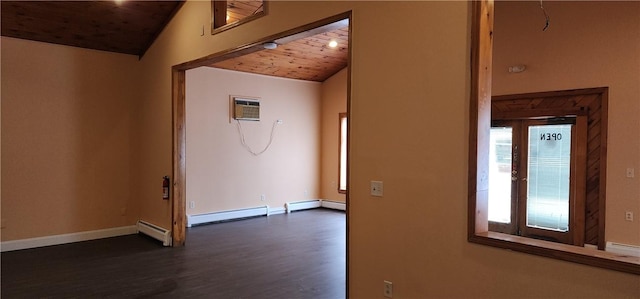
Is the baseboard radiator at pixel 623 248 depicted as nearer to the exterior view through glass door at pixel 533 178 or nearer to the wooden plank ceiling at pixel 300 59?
the exterior view through glass door at pixel 533 178

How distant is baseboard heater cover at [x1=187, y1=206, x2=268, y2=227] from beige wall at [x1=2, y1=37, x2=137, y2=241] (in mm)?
991

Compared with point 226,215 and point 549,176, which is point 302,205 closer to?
point 226,215

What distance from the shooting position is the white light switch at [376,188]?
2928mm

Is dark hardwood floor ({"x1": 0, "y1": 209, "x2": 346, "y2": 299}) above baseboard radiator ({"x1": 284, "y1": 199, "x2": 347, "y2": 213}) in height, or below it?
below

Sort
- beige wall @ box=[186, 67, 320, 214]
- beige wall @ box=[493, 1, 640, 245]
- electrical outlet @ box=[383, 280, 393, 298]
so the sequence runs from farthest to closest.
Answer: beige wall @ box=[186, 67, 320, 214]
beige wall @ box=[493, 1, 640, 245]
electrical outlet @ box=[383, 280, 393, 298]

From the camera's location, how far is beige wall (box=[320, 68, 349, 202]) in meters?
8.41

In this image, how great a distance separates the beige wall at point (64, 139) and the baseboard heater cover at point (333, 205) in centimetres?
388

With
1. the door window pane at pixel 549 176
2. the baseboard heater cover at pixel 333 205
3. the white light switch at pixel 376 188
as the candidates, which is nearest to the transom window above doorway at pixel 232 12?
the white light switch at pixel 376 188

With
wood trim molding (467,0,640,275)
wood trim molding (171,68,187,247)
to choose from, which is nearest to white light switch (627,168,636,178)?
wood trim molding (467,0,640,275)

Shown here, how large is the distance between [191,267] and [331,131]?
4.81m

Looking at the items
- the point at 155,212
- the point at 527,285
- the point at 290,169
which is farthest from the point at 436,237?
the point at 290,169

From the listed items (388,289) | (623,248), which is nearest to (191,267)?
(388,289)

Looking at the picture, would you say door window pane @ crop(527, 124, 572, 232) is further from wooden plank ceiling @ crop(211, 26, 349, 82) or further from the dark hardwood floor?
wooden plank ceiling @ crop(211, 26, 349, 82)

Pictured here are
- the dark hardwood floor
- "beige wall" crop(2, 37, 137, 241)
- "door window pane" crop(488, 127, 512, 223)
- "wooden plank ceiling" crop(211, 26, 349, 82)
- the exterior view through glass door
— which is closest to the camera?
the dark hardwood floor
